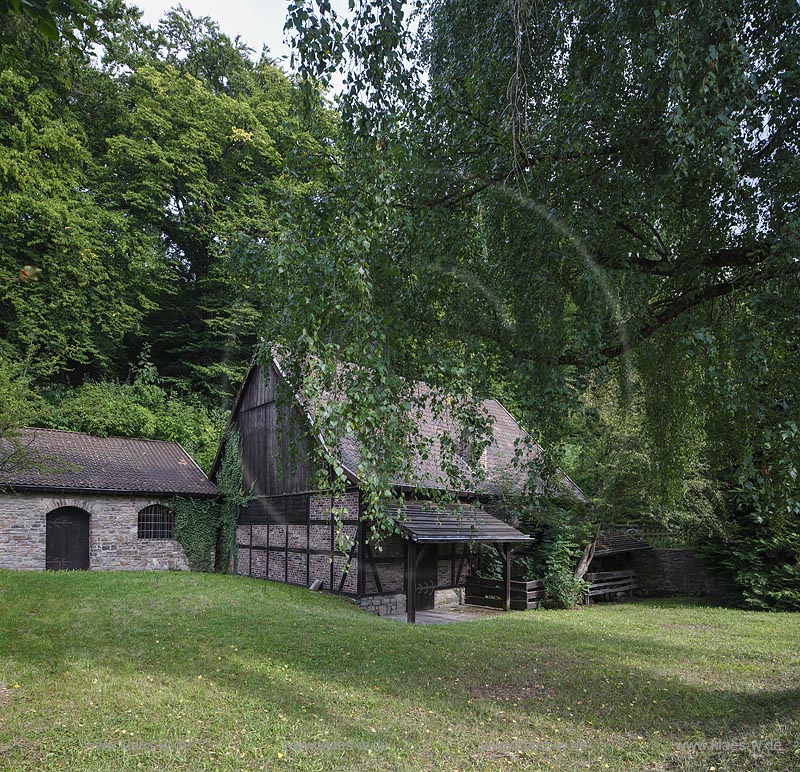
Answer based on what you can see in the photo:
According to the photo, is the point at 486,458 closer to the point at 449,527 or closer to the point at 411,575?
the point at 449,527

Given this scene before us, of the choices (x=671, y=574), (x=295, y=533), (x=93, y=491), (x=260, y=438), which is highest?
(x=260, y=438)

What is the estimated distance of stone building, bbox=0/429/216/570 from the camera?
14.5 meters

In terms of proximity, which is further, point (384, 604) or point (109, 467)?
point (109, 467)

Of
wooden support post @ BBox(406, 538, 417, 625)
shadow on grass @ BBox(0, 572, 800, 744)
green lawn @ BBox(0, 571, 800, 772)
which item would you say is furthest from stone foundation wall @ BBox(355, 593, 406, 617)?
green lawn @ BBox(0, 571, 800, 772)

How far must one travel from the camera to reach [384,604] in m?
13.2

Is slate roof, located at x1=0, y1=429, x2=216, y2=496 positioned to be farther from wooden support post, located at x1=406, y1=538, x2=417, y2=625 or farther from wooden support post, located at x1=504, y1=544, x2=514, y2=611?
wooden support post, located at x1=504, y1=544, x2=514, y2=611

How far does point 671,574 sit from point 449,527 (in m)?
9.46

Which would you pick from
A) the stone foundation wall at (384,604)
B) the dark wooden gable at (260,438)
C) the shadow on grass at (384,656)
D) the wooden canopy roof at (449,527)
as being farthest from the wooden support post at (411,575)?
the dark wooden gable at (260,438)

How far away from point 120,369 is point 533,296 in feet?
74.7

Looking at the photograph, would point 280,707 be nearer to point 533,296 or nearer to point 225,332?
point 533,296

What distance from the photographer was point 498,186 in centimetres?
481

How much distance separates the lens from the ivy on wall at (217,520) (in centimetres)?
1711

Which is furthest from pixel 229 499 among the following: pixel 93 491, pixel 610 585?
pixel 610 585

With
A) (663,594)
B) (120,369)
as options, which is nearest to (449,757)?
(663,594)
